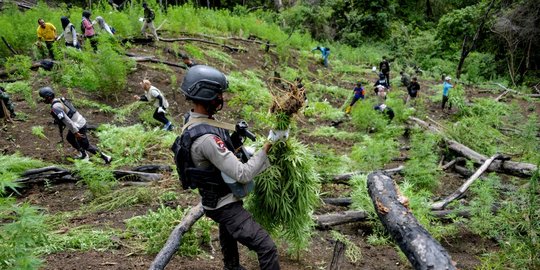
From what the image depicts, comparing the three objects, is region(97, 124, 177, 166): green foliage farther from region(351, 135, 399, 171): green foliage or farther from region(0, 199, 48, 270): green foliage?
region(0, 199, 48, 270): green foliage

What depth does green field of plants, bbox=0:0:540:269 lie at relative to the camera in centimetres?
411

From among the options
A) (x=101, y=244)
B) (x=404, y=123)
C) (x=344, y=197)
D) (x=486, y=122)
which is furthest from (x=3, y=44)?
(x=486, y=122)

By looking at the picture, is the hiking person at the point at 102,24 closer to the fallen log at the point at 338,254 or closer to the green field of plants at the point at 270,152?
the green field of plants at the point at 270,152

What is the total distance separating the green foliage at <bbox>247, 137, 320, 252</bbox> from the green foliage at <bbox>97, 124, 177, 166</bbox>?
4616 millimetres

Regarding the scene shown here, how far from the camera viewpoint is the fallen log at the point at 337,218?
564 centimetres

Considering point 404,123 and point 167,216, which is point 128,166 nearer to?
point 167,216

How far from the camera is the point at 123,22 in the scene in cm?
1429

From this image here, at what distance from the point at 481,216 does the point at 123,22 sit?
13.2 metres

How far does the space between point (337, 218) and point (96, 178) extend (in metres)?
3.82

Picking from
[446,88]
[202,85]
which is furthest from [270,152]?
[446,88]

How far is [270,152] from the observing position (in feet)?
12.0

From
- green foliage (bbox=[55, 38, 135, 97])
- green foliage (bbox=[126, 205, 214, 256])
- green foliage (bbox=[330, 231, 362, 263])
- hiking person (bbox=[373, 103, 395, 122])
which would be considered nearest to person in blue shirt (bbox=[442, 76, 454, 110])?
hiking person (bbox=[373, 103, 395, 122])

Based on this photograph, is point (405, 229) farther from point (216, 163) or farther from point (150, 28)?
point (150, 28)

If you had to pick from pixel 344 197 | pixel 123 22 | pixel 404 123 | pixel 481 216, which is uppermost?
pixel 123 22
